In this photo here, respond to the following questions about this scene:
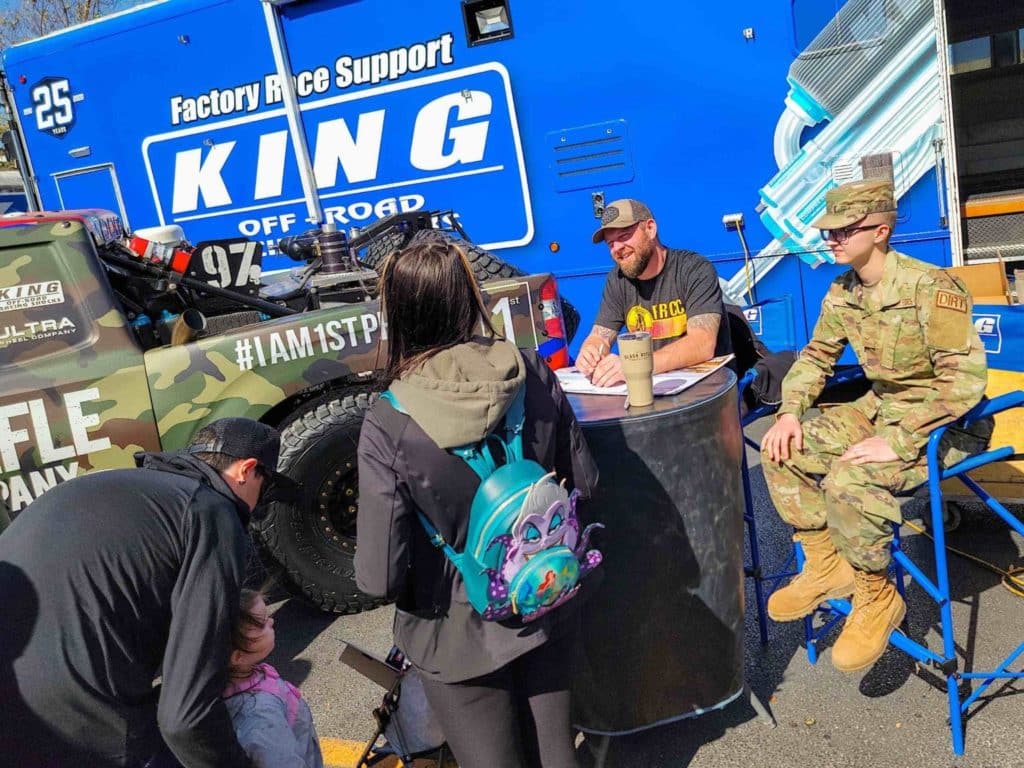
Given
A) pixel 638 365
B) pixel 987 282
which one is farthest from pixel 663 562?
pixel 987 282

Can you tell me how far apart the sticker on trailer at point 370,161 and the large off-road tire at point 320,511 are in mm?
2995

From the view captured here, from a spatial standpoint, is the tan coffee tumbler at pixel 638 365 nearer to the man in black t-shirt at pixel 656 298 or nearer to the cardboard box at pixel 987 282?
the man in black t-shirt at pixel 656 298

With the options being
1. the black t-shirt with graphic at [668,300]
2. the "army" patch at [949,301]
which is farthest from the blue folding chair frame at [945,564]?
the black t-shirt with graphic at [668,300]

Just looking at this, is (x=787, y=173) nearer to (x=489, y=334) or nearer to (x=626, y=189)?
(x=626, y=189)

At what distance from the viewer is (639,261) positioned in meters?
3.47

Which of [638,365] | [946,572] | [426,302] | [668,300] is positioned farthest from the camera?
[668,300]

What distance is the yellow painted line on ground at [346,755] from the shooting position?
298 centimetres

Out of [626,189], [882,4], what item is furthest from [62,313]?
[882,4]

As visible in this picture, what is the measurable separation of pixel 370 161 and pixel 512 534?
5609 millimetres

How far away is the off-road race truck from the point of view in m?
3.61

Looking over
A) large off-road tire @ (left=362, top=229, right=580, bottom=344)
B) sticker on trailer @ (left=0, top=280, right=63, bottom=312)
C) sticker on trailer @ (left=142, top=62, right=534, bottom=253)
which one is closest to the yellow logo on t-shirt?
large off-road tire @ (left=362, top=229, right=580, bottom=344)

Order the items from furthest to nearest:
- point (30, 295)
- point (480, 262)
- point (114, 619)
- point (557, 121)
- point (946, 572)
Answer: point (557, 121)
point (480, 262)
point (30, 295)
point (946, 572)
point (114, 619)

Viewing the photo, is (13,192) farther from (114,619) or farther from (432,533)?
(432,533)

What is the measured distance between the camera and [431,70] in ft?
21.4
